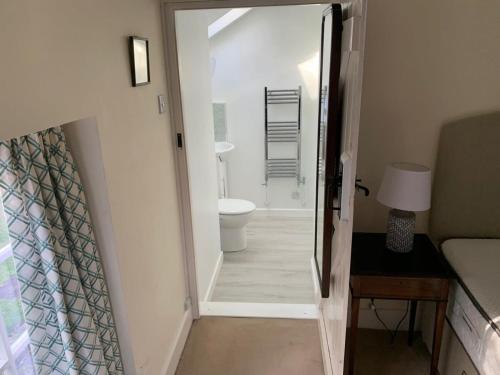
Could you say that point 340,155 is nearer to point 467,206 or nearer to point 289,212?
point 467,206

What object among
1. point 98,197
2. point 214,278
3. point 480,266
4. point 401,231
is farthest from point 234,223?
point 98,197

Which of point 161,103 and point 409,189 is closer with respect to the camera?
point 409,189

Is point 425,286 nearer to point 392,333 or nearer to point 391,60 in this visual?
point 392,333

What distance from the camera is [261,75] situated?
14.3 feet

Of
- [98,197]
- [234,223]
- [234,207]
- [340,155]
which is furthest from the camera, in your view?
[234,207]

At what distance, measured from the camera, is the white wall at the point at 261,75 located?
165 inches

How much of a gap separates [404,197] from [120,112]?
130 centimetres

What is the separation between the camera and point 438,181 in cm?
207

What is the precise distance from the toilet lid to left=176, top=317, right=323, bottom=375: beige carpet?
4.13 feet

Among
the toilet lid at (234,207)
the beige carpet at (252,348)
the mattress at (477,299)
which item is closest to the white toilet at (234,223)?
the toilet lid at (234,207)

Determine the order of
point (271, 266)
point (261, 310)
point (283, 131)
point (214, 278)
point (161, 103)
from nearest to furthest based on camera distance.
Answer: point (161, 103), point (261, 310), point (214, 278), point (271, 266), point (283, 131)

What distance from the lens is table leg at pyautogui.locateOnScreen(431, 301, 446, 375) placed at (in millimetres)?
1813

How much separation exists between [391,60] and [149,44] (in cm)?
122

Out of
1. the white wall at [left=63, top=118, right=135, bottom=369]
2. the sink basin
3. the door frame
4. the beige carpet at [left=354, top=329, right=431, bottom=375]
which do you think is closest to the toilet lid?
the sink basin
